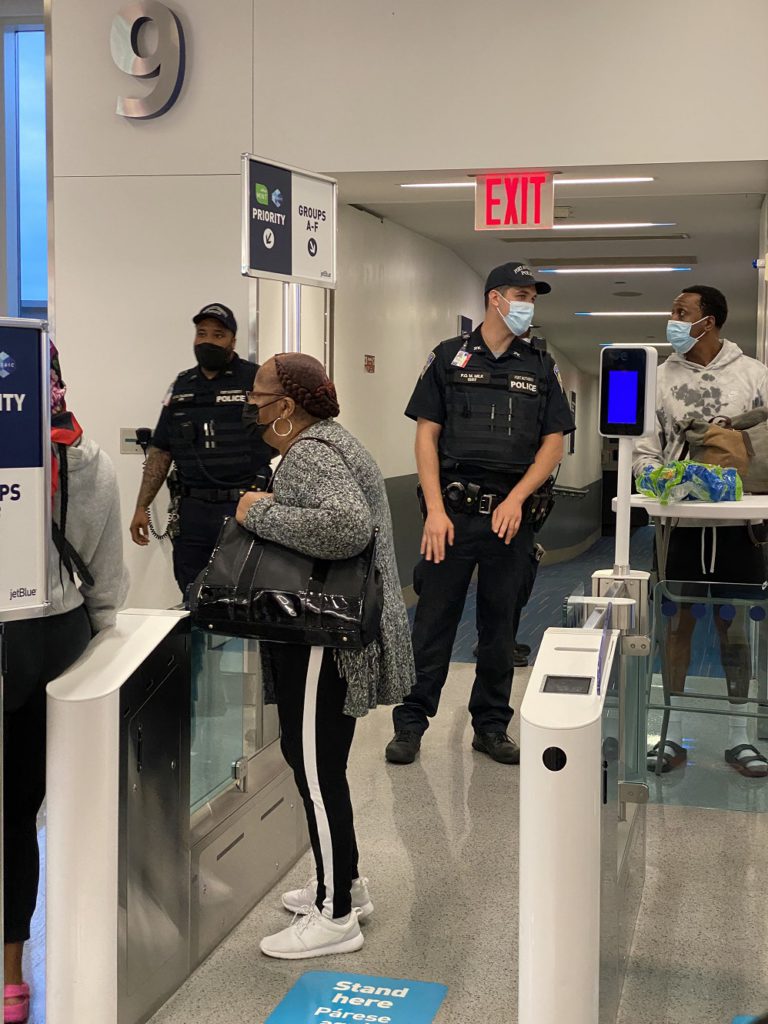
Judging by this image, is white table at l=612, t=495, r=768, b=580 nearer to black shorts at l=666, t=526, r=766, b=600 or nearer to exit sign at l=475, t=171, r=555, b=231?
black shorts at l=666, t=526, r=766, b=600

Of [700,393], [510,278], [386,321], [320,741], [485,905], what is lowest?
[485,905]

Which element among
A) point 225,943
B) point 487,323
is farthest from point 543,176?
point 225,943

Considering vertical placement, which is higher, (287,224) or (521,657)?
(287,224)

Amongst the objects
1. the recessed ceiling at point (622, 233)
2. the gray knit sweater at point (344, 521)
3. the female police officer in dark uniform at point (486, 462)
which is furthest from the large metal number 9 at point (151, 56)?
the gray knit sweater at point (344, 521)

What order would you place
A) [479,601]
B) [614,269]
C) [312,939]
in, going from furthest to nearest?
[614,269], [479,601], [312,939]

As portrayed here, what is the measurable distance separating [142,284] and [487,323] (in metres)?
2.30

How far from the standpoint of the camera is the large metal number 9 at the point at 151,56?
18.8 ft

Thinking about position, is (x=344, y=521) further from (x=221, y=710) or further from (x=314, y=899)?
(x=314, y=899)

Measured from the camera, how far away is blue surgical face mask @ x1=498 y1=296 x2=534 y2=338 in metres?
4.20

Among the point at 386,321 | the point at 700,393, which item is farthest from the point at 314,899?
the point at 386,321

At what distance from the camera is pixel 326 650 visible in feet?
8.80

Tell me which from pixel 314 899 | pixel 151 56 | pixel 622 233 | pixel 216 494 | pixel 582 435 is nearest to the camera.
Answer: pixel 314 899

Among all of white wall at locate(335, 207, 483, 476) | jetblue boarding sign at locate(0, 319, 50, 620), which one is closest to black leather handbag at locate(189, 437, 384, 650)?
jetblue boarding sign at locate(0, 319, 50, 620)

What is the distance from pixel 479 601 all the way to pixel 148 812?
2.07 m
